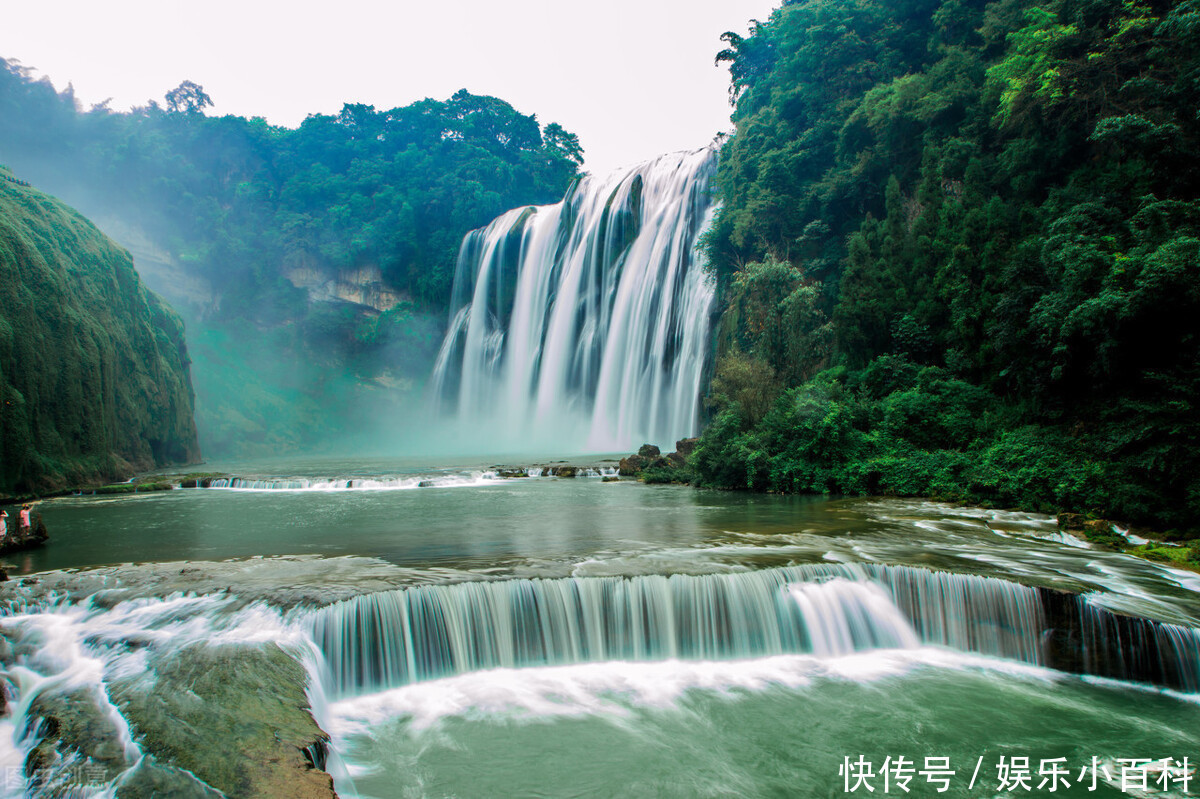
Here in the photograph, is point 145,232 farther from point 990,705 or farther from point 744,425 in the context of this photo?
point 990,705

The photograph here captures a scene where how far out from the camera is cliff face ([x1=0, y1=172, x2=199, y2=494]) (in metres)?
15.7

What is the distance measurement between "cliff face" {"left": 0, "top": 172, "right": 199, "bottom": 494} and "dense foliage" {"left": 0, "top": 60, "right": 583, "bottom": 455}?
17647 mm

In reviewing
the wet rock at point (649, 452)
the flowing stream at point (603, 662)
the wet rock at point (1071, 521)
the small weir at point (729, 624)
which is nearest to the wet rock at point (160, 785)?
the flowing stream at point (603, 662)

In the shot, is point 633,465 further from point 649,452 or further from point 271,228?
point 271,228

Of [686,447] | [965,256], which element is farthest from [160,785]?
[965,256]

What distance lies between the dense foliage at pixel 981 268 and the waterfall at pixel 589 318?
4374mm

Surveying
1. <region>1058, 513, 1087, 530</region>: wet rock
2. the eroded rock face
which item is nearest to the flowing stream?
<region>1058, 513, 1087, 530</region>: wet rock

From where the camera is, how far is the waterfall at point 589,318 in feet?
93.7

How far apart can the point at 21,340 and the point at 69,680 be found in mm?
15779

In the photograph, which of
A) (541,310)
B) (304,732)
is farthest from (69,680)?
(541,310)

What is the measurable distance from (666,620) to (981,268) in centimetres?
1391

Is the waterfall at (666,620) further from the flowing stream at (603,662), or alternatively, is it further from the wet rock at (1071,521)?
the wet rock at (1071,521)

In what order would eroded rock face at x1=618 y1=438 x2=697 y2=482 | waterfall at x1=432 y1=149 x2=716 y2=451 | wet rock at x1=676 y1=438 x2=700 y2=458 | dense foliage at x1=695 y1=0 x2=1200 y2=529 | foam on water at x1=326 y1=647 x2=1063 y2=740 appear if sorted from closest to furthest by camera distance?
foam on water at x1=326 y1=647 x2=1063 y2=740
dense foliage at x1=695 y1=0 x2=1200 y2=529
eroded rock face at x1=618 y1=438 x2=697 y2=482
wet rock at x1=676 y1=438 x2=700 y2=458
waterfall at x1=432 y1=149 x2=716 y2=451

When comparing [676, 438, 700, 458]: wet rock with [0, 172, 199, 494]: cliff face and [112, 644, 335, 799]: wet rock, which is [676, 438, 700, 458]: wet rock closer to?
[112, 644, 335, 799]: wet rock
